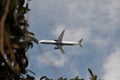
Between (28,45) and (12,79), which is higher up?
(28,45)

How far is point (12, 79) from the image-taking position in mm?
5633

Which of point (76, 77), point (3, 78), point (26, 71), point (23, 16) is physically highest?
point (76, 77)

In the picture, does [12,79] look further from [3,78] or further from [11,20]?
[11,20]

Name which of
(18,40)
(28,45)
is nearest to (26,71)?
(28,45)

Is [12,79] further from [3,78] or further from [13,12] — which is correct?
[13,12]

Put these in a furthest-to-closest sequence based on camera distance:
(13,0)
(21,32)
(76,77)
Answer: (76,77)
(21,32)
(13,0)

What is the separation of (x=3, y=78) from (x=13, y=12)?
1822mm

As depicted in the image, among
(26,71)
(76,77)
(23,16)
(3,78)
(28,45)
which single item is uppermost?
(76,77)

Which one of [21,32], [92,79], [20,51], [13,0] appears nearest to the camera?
[13,0]

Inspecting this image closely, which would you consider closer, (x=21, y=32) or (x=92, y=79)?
(x=21, y=32)

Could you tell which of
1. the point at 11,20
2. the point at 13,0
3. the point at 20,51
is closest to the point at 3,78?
the point at 20,51

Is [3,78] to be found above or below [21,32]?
below

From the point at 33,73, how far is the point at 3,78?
124 centimetres

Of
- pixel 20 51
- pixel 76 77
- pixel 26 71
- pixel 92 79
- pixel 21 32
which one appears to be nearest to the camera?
pixel 21 32
